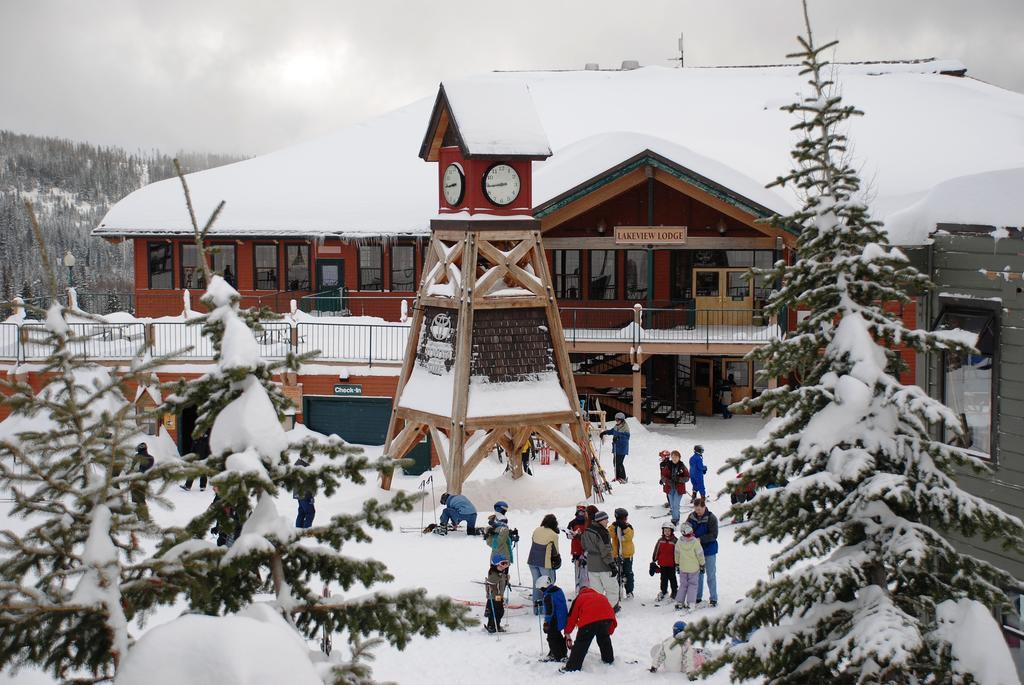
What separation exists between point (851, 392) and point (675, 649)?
5.79m

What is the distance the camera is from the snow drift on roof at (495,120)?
21.8 meters

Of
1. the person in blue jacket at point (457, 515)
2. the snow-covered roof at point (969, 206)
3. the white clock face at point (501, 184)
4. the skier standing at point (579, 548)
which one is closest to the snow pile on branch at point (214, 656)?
the snow-covered roof at point (969, 206)

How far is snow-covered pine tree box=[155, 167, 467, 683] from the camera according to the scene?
7.35 m

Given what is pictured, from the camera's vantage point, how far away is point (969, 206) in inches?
490

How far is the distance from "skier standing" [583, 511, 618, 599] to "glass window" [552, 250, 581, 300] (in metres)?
18.7

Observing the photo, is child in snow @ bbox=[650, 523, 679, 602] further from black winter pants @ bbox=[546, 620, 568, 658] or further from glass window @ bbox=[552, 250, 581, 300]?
glass window @ bbox=[552, 250, 581, 300]

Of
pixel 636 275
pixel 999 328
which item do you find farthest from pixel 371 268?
pixel 999 328

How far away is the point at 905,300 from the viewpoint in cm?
888

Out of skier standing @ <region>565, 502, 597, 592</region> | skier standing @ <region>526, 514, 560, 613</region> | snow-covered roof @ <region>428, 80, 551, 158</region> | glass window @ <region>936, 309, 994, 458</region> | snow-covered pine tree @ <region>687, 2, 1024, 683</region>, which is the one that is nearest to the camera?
snow-covered pine tree @ <region>687, 2, 1024, 683</region>

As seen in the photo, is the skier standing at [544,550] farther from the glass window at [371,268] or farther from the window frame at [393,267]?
the glass window at [371,268]

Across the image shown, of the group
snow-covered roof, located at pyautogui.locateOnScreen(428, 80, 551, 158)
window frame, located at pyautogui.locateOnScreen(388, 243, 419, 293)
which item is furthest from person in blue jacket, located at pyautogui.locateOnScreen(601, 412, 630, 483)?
window frame, located at pyautogui.locateOnScreen(388, 243, 419, 293)

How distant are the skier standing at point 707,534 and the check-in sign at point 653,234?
15.4m

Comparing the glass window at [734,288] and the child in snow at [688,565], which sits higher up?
the glass window at [734,288]

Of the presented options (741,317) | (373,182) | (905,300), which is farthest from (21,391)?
(373,182)
